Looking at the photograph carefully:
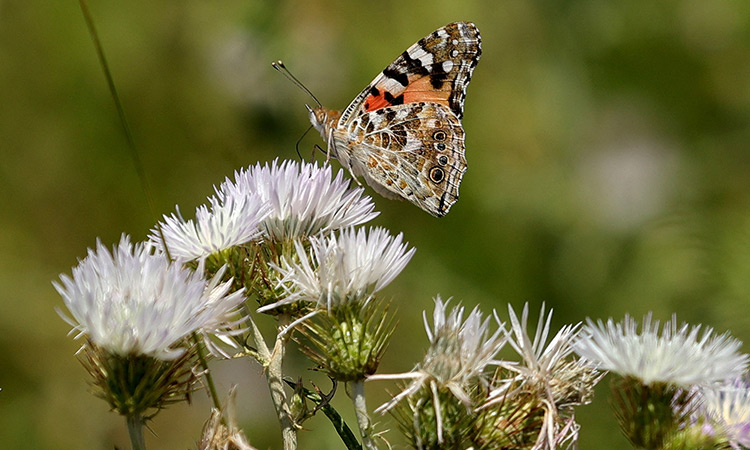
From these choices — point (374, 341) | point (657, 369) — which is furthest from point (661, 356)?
point (374, 341)

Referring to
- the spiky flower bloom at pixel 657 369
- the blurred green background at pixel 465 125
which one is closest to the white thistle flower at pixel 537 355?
the spiky flower bloom at pixel 657 369

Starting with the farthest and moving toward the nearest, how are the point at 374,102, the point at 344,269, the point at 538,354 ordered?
the point at 374,102 → the point at 344,269 → the point at 538,354

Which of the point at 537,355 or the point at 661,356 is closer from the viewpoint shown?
the point at 661,356

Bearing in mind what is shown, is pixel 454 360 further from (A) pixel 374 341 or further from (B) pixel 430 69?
(B) pixel 430 69

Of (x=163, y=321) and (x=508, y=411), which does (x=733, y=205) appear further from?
(x=163, y=321)

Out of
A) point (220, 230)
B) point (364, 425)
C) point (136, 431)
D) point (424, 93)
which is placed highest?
point (424, 93)

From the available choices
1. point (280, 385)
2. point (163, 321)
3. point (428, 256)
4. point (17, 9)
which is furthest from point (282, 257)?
point (17, 9)
